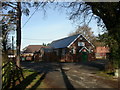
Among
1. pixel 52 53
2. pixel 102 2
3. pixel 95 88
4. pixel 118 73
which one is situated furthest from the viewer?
pixel 52 53

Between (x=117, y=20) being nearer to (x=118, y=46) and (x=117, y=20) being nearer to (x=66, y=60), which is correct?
(x=118, y=46)

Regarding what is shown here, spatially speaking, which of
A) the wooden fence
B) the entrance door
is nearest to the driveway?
the wooden fence

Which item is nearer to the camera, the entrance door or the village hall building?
the village hall building

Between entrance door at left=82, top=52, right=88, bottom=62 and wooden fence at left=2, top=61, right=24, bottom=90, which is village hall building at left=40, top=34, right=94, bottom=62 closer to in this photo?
entrance door at left=82, top=52, right=88, bottom=62

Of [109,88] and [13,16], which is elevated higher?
[13,16]

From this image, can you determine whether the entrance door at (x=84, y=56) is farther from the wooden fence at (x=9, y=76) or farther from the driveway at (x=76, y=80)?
the wooden fence at (x=9, y=76)

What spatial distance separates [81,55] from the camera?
37.6 meters

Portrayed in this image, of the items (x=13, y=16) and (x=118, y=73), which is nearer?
(x=118, y=73)

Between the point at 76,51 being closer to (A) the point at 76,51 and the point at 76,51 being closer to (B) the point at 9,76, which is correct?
(A) the point at 76,51

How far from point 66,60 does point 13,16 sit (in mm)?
22807

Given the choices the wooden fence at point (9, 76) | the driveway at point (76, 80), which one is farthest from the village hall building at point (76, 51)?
the wooden fence at point (9, 76)

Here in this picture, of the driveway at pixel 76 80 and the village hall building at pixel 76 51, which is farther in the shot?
the village hall building at pixel 76 51

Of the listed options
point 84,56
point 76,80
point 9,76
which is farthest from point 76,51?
point 9,76

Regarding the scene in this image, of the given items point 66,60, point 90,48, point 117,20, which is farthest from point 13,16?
point 90,48
